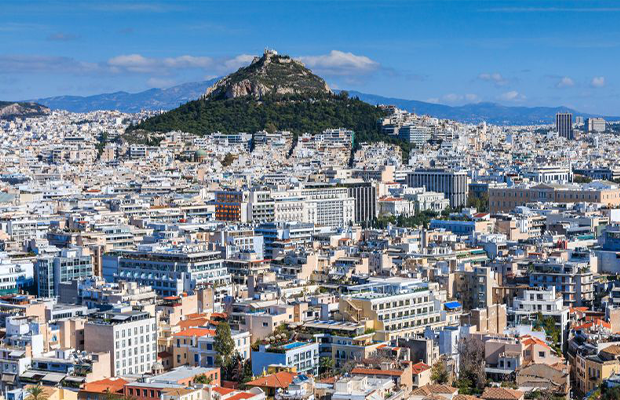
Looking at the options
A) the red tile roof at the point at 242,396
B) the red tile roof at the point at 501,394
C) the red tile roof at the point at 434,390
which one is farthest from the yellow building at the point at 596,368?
the red tile roof at the point at 242,396

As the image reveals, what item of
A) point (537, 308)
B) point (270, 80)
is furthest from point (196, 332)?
point (270, 80)

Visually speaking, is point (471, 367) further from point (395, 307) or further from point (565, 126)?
point (565, 126)

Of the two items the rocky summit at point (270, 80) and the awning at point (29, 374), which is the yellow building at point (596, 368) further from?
the rocky summit at point (270, 80)

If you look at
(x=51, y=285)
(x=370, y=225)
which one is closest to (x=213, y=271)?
(x=51, y=285)

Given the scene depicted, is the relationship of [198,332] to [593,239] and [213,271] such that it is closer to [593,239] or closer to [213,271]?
[213,271]

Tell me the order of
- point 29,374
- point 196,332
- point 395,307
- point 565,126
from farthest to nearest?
1. point 565,126
2. point 395,307
3. point 196,332
4. point 29,374
